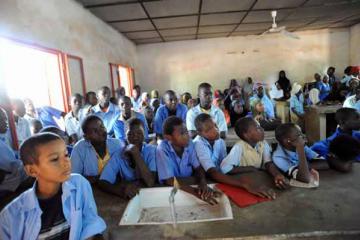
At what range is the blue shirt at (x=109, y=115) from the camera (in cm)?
338

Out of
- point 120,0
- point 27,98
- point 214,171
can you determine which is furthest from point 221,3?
point 214,171

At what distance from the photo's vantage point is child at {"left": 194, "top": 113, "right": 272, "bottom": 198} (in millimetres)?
1447

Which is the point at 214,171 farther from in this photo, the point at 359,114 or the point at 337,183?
the point at 359,114

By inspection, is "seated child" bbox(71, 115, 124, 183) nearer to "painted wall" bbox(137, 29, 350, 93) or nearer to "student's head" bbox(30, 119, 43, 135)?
"student's head" bbox(30, 119, 43, 135)

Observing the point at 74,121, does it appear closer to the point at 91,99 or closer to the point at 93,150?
the point at 91,99

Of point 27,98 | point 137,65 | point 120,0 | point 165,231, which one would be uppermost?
point 120,0

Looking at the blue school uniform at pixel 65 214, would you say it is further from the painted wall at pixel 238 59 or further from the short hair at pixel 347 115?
the painted wall at pixel 238 59

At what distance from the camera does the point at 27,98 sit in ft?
9.92

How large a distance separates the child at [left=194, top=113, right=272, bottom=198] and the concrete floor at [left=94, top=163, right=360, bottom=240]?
0.16 metres

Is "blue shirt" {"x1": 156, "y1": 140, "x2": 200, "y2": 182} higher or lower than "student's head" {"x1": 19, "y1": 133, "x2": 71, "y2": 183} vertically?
lower

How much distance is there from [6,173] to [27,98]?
1.45 meters

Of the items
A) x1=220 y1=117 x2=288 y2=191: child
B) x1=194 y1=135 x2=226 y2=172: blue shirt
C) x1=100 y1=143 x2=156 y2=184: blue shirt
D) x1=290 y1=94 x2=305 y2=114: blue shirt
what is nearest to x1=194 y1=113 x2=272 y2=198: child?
x1=194 y1=135 x2=226 y2=172: blue shirt

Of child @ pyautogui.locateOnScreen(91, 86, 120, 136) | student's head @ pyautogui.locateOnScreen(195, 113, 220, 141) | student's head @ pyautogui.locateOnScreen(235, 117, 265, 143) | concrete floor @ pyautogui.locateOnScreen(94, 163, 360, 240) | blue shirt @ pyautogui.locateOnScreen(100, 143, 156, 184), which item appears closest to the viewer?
concrete floor @ pyautogui.locateOnScreen(94, 163, 360, 240)

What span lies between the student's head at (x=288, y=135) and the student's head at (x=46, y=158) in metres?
1.42
